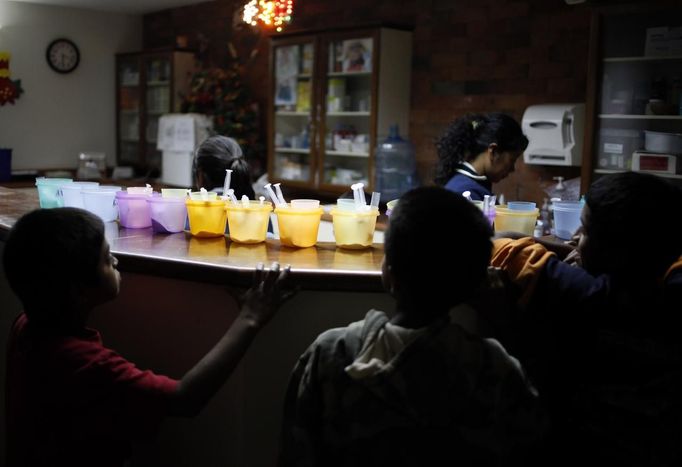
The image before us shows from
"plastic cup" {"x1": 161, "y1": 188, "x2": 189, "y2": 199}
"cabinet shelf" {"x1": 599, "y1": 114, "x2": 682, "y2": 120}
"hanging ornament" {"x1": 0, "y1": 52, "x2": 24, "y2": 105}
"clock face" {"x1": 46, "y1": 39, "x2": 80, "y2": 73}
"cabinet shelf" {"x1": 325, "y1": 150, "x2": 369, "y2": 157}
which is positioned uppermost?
"clock face" {"x1": 46, "y1": 39, "x2": 80, "y2": 73}

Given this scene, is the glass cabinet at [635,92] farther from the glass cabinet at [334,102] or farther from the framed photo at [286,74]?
the framed photo at [286,74]

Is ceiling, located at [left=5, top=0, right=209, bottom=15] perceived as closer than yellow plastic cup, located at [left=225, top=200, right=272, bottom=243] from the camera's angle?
No

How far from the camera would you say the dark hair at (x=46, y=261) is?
1385 mm

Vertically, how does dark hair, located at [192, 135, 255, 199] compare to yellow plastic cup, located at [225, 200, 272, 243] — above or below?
above

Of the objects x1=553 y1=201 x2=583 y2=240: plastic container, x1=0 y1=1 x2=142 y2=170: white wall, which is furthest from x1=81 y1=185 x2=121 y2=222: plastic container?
x1=0 y1=1 x2=142 y2=170: white wall

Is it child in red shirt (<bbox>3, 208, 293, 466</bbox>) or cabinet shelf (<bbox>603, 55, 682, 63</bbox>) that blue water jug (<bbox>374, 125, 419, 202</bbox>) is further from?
child in red shirt (<bbox>3, 208, 293, 466</bbox>)

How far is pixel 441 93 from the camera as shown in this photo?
4.98m

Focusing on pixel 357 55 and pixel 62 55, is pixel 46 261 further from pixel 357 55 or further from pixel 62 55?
pixel 62 55

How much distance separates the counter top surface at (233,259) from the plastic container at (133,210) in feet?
0.23

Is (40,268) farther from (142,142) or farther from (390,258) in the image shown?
(142,142)

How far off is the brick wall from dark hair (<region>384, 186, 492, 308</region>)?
3283mm

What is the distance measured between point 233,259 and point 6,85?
618 cm

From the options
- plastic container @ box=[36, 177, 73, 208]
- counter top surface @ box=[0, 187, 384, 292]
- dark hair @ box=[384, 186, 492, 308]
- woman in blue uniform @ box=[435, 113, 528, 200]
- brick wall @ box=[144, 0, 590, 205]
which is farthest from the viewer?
brick wall @ box=[144, 0, 590, 205]

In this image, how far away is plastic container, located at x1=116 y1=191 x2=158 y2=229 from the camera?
2240 mm
